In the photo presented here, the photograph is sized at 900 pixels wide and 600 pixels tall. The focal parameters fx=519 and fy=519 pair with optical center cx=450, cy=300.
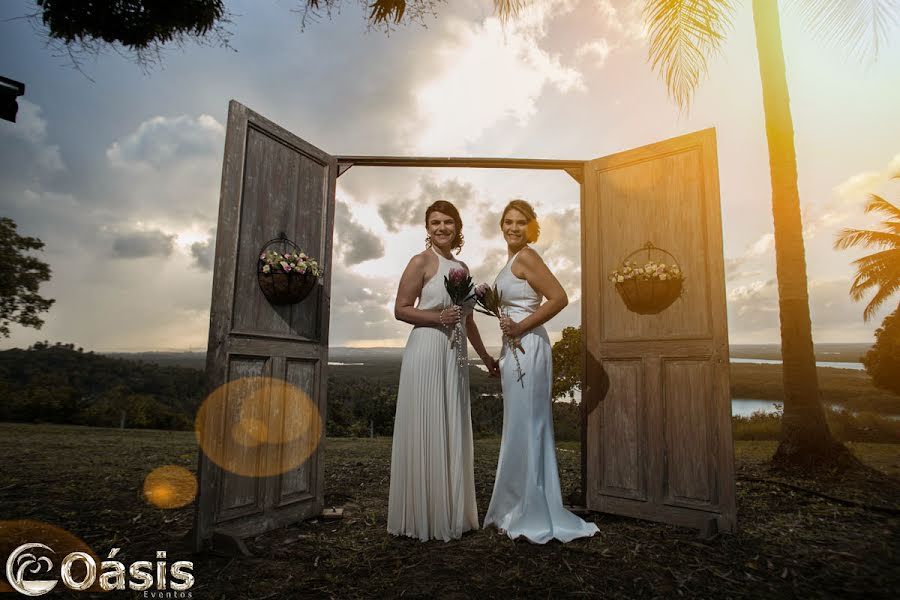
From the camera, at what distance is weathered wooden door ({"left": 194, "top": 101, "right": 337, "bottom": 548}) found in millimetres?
4141

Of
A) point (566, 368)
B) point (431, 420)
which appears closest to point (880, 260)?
point (566, 368)

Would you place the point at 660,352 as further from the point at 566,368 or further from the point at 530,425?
the point at 566,368

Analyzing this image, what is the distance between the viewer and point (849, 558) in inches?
155

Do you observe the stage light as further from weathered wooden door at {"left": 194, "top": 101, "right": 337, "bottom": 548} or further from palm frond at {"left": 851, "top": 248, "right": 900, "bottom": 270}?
palm frond at {"left": 851, "top": 248, "right": 900, "bottom": 270}

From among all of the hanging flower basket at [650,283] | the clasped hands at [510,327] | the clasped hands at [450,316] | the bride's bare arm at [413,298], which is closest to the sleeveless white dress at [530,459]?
the clasped hands at [510,327]

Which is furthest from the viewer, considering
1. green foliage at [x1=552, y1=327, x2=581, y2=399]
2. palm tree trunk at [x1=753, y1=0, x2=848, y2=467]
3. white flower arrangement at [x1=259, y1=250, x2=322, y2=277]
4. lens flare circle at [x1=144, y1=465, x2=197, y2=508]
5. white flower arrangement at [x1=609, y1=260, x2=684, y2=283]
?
green foliage at [x1=552, y1=327, x2=581, y2=399]

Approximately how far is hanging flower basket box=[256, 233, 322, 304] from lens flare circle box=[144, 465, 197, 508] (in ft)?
7.38

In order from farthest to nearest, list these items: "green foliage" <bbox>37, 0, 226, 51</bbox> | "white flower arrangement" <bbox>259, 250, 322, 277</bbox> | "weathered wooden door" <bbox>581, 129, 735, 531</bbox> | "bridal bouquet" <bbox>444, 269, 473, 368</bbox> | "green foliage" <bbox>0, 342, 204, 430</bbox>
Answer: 1. "green foliage" <bbox>0, 342, 204, 430</bbox>
2. "green foliage" <bbox>37, 0, 226, 51</bbox>
3. "weathered wooden door" <bbox>581, 129, 735, 531</bbox>
4. "white flower arrangement" <bbox>259, 250, 322, 277</bbox>
5. "bridal bouquet" <bbox>444, 269, 473, 368</bbox>

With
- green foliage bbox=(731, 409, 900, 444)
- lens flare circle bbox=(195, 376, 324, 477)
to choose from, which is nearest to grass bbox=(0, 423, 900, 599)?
lens flare circle bbox=(195, 376, 324, 477)

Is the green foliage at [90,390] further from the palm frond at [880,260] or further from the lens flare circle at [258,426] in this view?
the palm frond at [880,260]

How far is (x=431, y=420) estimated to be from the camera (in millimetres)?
4152

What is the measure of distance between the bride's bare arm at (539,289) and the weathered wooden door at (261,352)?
199 centimetres

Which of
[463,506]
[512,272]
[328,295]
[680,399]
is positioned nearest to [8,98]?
[328,295]

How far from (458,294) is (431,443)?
1213 millimetres
